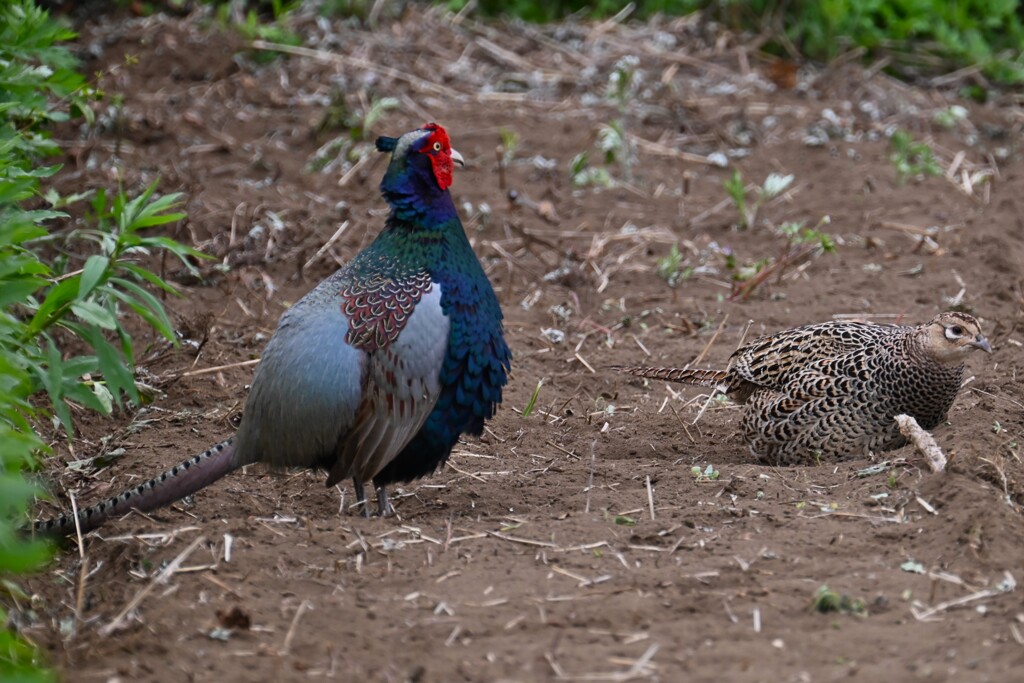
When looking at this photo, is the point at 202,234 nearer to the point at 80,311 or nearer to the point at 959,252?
the point at 80,311

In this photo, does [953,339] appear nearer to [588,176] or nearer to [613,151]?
[613,151]

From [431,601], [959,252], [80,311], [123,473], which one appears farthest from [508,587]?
[959,252]

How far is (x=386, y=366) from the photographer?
4.63 metres

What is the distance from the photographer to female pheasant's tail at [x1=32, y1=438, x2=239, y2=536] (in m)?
4.33

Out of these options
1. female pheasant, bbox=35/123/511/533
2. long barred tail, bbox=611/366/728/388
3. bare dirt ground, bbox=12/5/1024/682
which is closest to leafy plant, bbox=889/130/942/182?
bare dirt ground, bbox=12/5/1024/682

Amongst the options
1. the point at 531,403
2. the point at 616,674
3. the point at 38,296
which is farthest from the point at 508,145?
the point at 616,674

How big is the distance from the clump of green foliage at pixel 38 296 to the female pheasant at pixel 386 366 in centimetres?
48

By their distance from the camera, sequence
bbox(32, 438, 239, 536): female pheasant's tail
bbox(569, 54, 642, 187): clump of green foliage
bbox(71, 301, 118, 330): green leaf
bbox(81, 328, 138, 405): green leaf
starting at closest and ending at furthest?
bbox(71, 301, 118, 330): green leaf, bbox(81, 328, 138, 405): green leaf, bbox(32, 438, 239, 536): female pheasant's tail, bbox(569, 54, 642, 187): clump of green foliage

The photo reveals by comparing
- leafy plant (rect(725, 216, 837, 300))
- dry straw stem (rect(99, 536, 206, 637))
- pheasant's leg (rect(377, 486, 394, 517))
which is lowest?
pheasant's leg (rect(377, 486, 394, 517))

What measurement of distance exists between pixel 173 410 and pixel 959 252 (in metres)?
4.63

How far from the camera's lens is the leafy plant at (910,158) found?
332 inches

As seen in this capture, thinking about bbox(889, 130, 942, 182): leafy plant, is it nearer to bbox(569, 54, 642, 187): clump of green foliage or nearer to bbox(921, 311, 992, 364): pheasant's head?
bbox(569, 54, 642, 187): clump of green foliage

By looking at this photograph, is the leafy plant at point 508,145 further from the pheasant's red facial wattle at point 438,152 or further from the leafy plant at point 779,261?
the pheasant's red facial wattle at point 438,152

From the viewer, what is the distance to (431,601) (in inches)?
146
